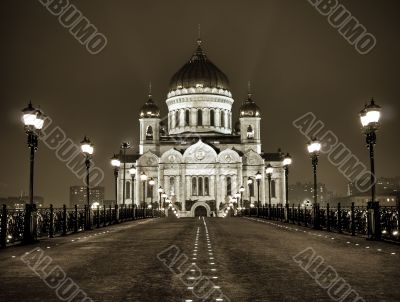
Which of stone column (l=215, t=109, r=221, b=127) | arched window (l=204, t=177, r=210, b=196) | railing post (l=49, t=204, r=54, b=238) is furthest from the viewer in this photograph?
stone column (l=215, t=109, r=221, b=127)

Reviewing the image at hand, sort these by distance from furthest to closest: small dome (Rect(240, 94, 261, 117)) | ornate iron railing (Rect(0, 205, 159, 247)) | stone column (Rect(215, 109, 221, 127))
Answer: stone column (Rect(215, 109, 221, 127)) < small dome (Rect(240, 94, 261, 117)) < ornate iron railing (Rect(0, 205, 159, 247))

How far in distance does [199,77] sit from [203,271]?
351 feet

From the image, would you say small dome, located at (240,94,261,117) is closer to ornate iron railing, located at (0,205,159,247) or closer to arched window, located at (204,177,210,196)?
arched window, located at (204,177,210,196)

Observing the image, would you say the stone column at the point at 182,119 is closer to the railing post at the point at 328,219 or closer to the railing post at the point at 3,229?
the railing post at the point at 328,219

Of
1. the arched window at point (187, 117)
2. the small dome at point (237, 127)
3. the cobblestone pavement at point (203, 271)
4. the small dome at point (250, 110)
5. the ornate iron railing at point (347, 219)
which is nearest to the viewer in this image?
the cobblestone pavement at point (203, 271)

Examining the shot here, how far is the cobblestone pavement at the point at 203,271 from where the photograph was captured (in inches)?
360

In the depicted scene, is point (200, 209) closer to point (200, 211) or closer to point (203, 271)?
point (200, 211)

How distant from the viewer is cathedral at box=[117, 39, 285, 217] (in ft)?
360

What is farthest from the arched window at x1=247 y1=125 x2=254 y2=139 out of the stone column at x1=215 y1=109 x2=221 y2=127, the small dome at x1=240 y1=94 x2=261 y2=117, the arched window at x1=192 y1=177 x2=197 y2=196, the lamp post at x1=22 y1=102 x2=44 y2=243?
the lamp post at x1=22 y1=102 x2=44 y2=243

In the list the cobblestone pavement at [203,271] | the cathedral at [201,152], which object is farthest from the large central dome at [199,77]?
the cobblestone pavement at [203,271]

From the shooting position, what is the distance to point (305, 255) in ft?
49.6

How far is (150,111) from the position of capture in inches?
4577

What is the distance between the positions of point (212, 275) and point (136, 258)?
3598 millimetres

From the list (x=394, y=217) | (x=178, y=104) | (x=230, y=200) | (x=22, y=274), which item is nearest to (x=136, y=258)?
(x=22, y=274)
